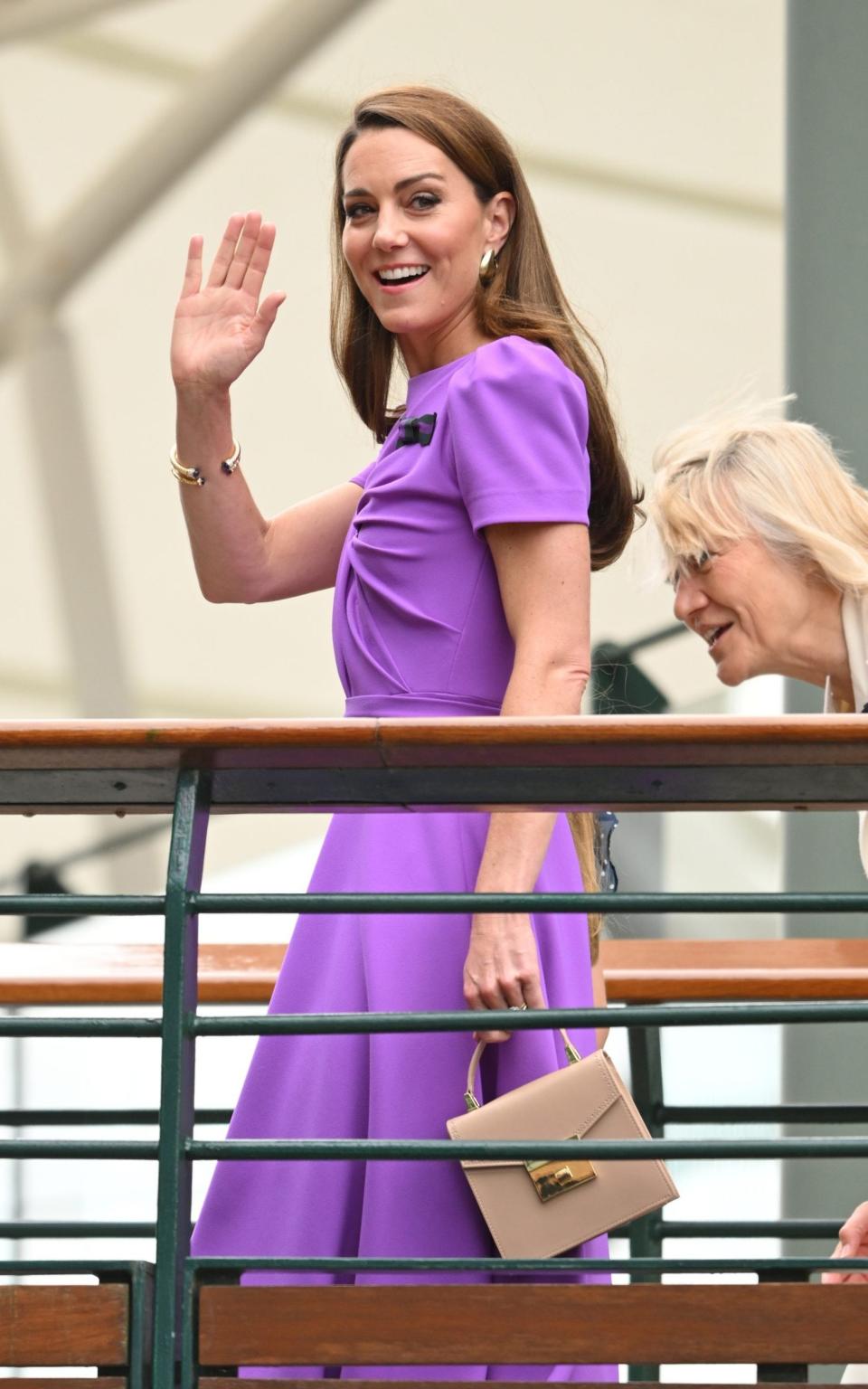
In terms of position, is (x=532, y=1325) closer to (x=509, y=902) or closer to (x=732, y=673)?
(x=509, y=902)

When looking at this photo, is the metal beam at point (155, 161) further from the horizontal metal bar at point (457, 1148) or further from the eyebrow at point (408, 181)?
the horizontal metal bar at point (457, 1148)

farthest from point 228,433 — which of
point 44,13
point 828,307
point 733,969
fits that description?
point 44,13

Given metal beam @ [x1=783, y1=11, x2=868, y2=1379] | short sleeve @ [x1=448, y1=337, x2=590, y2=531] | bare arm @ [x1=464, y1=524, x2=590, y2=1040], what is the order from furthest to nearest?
metal beam @ [x1=783, y1=11, x2=868, y2=1379], short sleeve @ [x1=448, y1=337, x2=590, y2=531], bare arm @ [x1=464, y1=524, x2=590, y2=1040]

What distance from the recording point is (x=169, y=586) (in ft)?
31.5

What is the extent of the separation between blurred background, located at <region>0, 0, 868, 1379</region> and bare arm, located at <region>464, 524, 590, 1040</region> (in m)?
6.31

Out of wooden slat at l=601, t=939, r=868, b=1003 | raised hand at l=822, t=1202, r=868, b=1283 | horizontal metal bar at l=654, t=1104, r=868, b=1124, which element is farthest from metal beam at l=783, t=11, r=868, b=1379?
raised hand at l=822, t=1202, r=868, b=1283

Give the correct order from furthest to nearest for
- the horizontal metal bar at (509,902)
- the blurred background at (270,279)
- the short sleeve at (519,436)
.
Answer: the blurred background at (270,279)
the short sleeve at (519,436)
the horizontal metal bar at (509,902)

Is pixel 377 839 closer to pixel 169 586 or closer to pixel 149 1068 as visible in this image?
pixel 149 1068

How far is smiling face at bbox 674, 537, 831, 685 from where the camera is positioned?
9.79ft

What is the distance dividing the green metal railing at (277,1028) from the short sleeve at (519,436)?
433mm

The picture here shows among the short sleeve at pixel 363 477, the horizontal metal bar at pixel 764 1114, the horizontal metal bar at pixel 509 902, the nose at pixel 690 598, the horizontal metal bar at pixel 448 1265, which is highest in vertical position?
the nose at pixel 690 598

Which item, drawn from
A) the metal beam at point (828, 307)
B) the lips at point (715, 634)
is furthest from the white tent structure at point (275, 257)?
the lips at point (715, 634)

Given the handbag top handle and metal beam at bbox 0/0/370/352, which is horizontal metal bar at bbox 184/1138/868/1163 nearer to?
the handbag top handle

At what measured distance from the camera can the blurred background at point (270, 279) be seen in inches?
351
